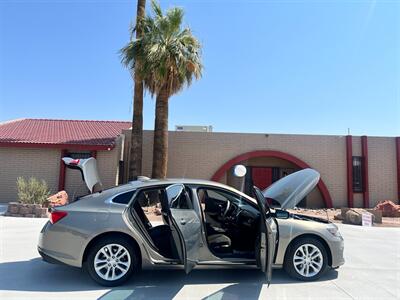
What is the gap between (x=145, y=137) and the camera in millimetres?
17656

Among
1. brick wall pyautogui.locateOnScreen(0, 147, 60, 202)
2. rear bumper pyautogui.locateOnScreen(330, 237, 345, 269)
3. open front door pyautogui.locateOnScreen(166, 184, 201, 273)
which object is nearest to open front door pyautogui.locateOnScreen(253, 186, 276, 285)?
open front door pyautogui.locateOnScreen(166, 184, 201, 273)

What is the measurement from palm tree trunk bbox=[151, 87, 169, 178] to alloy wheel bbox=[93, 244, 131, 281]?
9.80 metres

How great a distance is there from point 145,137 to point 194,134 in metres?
2.61

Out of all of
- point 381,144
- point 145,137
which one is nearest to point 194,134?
point 145,137

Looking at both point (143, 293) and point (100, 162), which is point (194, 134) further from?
point (143, 293)

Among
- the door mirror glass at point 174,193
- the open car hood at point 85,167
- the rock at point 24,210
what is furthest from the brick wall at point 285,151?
the door mirror glass at point 174,193

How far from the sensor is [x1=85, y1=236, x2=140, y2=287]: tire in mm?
4527

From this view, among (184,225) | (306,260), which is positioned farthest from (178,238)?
(306,260)

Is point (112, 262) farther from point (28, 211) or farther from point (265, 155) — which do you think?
point (265, 155)

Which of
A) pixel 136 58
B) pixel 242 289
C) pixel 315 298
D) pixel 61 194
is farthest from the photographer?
pixel 136 58

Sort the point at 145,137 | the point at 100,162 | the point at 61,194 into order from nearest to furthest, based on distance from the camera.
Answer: the point at 61,194 < the point at 100,162 < the point at 145,137

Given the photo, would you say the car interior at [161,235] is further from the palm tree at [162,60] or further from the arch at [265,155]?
the arch at [265,155]

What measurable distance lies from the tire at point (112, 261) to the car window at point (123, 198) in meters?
0.51

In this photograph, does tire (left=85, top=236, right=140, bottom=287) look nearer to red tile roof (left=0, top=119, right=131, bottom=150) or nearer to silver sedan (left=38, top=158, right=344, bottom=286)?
silver sedan (left=38, top=158, right=344, bottom=286)
